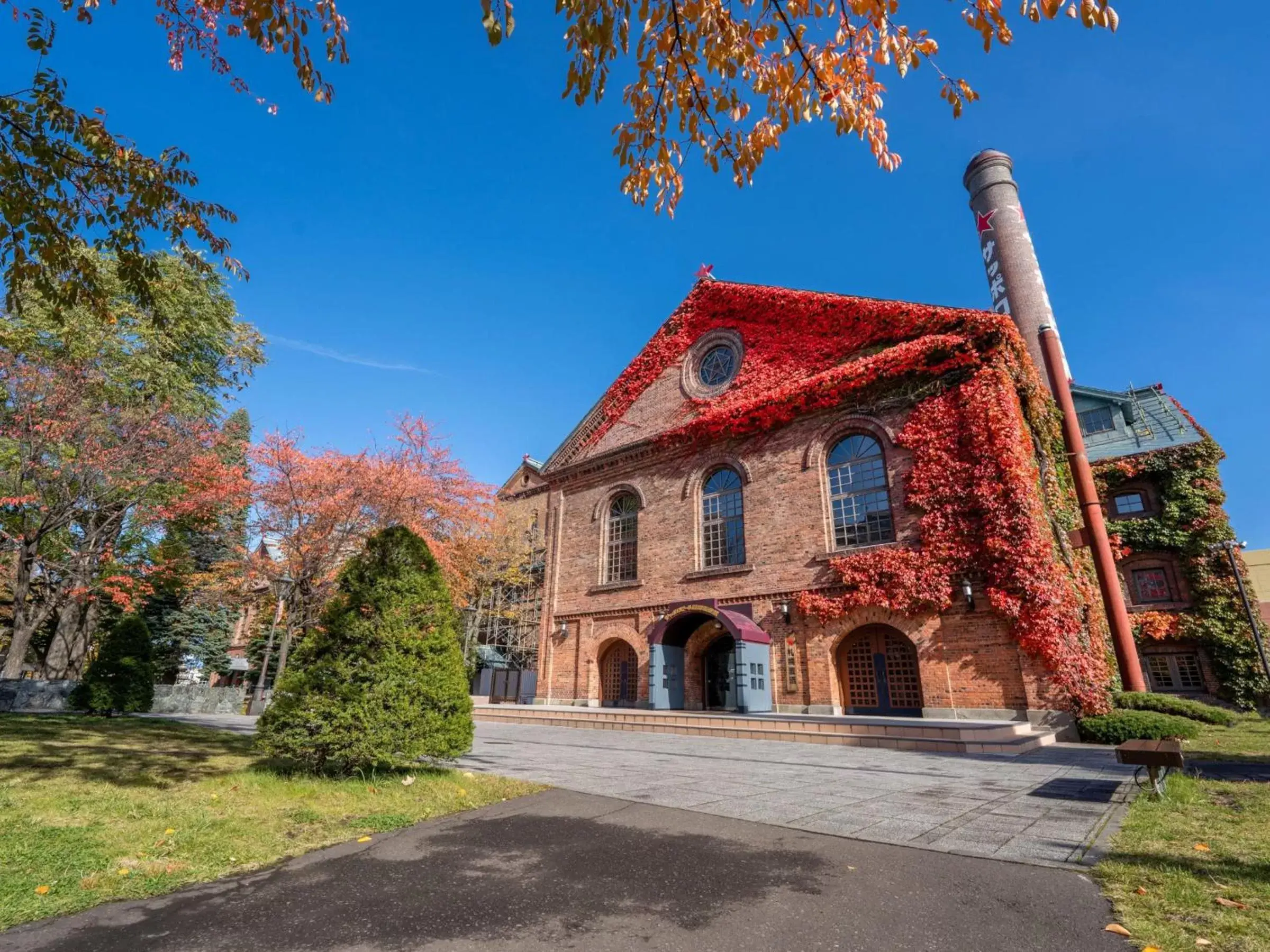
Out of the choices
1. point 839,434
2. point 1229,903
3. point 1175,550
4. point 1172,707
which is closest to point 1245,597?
point 1175,550

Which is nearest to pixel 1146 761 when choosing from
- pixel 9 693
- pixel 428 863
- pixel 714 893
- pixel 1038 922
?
pixel 1038 922

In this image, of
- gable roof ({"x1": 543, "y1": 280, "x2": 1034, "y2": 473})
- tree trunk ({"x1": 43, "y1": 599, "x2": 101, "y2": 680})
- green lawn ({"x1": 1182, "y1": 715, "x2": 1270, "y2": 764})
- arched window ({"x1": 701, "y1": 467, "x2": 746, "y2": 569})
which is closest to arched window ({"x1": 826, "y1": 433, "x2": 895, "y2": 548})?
gable roof ({"x1": 543, "y1": 280, "x2": 1034, "y2": 473})

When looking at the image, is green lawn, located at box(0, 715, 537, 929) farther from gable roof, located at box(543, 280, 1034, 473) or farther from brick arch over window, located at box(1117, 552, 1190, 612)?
brick arch over window, located at box(1117, 552, 1190, 612)

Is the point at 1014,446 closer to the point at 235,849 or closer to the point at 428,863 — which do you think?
the point at 428,863

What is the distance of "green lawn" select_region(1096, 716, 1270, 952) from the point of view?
9.27 ft

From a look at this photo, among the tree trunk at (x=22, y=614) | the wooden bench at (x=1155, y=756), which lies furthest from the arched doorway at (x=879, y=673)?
the tree trunk at (x=22, y=614)

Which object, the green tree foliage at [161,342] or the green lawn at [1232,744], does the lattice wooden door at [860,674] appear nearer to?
the green lawn at [1232,744]

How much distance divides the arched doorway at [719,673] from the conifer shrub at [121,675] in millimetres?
16058

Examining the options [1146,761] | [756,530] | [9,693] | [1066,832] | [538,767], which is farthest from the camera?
[756,530]

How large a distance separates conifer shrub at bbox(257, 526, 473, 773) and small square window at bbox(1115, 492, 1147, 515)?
1079 inches

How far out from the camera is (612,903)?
3252 millimetres

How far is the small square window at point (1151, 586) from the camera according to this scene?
886 inches

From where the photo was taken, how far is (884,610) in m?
14.6

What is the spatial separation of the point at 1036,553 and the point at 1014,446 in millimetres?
2500
